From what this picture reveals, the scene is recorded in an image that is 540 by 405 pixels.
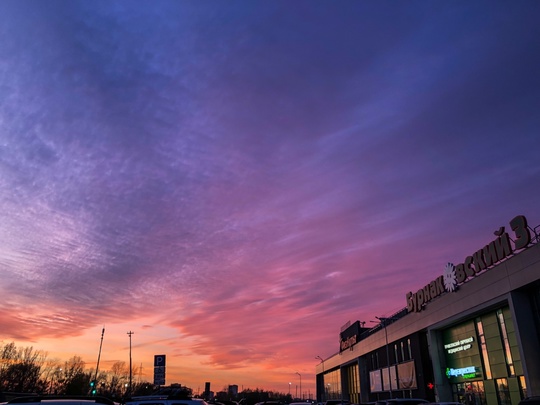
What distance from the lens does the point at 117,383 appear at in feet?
415

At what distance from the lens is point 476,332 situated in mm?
36438

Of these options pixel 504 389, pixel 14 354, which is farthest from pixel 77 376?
pixel 504 389

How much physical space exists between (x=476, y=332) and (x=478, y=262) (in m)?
6.56

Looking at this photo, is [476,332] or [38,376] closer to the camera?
[476,332]

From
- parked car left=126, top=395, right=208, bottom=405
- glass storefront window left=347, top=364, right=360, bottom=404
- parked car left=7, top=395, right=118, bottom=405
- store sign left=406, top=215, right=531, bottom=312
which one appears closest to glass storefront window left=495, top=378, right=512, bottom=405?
store sign left=406, top=215, right=531, bottom=312

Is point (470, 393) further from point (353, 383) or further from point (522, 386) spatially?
point (353, 383)

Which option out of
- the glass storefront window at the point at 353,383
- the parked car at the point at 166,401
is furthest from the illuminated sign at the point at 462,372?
the glass storefront window at the point at 353,383

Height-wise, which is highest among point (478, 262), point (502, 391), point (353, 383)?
point (478, 262)

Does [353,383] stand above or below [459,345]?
below

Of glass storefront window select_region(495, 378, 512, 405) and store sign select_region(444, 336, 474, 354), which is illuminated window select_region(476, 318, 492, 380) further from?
store sign select_region(444, 336, 474, 354)

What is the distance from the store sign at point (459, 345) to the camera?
37.3m

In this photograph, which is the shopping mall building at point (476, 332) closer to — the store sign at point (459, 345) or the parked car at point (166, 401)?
the store sign at point (459, 345)

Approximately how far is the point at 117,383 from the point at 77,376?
90.7 ft

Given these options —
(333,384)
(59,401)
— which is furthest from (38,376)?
(59,401)
